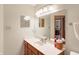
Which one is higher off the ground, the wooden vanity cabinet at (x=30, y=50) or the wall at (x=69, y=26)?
the wall at (x=69, y=26)

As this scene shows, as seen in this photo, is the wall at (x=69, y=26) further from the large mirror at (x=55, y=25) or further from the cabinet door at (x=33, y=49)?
the cabinet door at (x=33, y=49)

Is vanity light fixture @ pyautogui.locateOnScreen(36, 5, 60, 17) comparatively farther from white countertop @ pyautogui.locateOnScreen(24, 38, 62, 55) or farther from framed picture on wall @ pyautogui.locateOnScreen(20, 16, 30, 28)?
white countertop @ pyautogui.locateOnScreen(24, 38, 62, 55)

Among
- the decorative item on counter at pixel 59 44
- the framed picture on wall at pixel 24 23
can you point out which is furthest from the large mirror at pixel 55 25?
the framed picture on wall at pixel 24 23

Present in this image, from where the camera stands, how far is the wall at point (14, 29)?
1248 millimetres

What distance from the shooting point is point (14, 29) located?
4.18 ft

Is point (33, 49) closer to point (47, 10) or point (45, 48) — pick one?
point (45, 48)

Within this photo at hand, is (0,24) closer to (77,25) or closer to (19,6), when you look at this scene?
(19,6)

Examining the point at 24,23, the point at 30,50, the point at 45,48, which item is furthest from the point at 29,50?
the point at 24,23

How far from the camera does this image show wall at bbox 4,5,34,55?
4.09 feet

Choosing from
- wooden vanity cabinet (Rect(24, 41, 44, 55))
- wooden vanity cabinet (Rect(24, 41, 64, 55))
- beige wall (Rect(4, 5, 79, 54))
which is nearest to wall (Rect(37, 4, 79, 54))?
beige wall (Rect(4, 5, 79, 54))

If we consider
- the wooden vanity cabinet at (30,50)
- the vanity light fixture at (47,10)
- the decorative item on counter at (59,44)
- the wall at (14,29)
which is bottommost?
the wooden vanity cabinet at (30,50)

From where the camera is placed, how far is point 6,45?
1.26 metres
